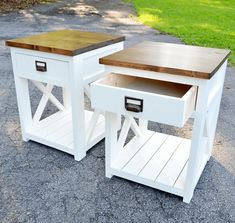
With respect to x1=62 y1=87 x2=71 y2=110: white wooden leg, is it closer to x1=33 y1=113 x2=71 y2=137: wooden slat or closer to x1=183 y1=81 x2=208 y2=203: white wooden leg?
x1=33 y1=113 x2=71 y2=137: wooden slat

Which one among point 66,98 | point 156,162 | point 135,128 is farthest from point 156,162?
point 66,98

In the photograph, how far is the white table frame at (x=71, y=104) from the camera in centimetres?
211

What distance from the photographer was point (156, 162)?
2211 millimetres

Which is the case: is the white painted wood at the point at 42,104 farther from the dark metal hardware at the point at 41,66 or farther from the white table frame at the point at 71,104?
the dark metal hardware at the point at 41,66

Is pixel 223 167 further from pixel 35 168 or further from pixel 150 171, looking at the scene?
pixel 35 168

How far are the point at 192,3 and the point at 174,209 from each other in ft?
36.8

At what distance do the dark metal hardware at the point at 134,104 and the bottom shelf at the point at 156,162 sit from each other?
0.56 meters

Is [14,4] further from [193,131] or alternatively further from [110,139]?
[193,131]

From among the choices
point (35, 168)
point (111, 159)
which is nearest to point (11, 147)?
point (35, 168)

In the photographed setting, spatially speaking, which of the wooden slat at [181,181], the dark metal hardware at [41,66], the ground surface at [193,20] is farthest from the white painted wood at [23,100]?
the ground surface at [193,20]

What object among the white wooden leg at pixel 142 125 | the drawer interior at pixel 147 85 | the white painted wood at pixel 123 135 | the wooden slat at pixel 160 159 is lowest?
the wooden slat at pixel 160 159

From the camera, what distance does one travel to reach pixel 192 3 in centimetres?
1173

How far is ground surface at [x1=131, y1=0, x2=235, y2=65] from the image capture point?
619cm

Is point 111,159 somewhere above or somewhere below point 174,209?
above
